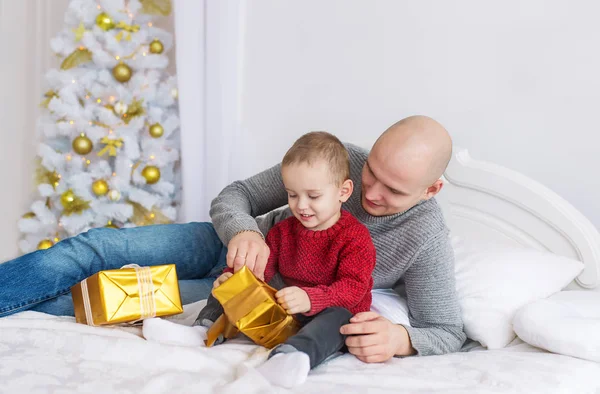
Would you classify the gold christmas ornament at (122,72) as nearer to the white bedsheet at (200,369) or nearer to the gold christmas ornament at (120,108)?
the gold christmas ornament at (120,108)

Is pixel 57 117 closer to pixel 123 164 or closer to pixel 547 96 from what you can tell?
pixel 123 164

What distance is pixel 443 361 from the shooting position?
1551 mm

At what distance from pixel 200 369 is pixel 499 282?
3.17ft

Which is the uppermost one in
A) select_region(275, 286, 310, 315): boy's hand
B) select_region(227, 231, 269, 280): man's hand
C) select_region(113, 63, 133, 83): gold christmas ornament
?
select_region(113, 63, 133, 83): gold christmas ornament

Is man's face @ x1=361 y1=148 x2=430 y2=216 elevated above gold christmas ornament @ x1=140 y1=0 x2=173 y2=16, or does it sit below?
below

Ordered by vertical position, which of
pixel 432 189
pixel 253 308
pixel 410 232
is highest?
pixel 432 189

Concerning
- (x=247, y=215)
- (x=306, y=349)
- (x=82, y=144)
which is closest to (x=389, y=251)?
(x=247, y=215)

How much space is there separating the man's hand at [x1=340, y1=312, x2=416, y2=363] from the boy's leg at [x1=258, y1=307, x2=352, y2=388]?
0.02 meters

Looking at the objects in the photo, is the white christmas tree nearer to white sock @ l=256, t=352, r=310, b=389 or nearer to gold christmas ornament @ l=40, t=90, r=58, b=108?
gold christmas ornament @ l=40, t=90, r=58, b=108

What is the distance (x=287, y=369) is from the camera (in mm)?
1253

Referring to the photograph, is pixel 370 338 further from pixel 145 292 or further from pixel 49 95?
pixel 49 95

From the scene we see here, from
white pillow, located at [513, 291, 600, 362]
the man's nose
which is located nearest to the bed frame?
white pillow, located at [513, 291, 600, 362]

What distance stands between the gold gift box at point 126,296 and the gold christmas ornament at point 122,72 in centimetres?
163

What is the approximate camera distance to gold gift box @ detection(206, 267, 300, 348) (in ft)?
4.67
